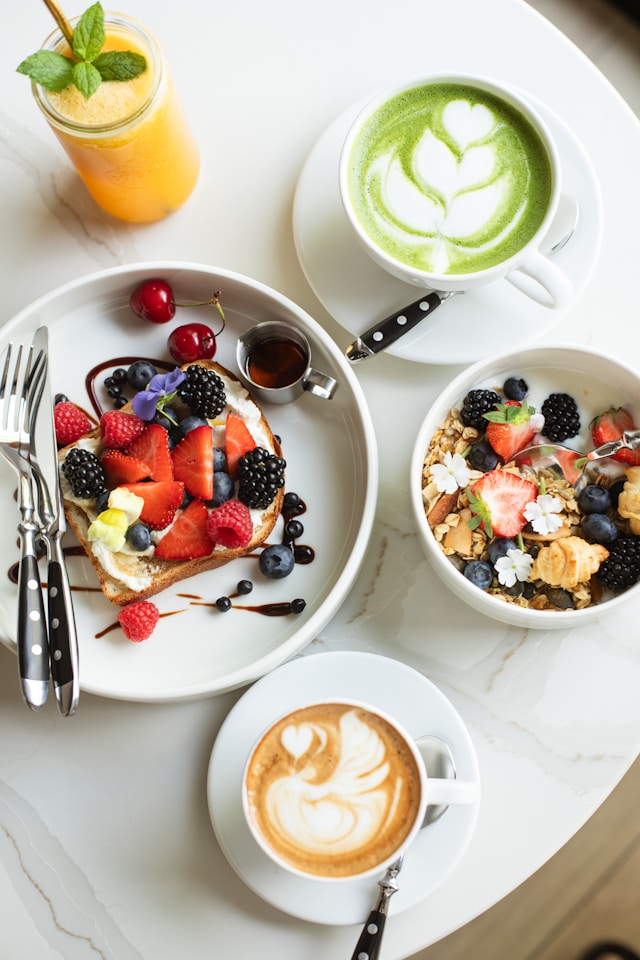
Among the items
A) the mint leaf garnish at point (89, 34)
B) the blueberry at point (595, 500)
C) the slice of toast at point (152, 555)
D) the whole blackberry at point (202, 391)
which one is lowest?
the slice of toast at point (152, 555)

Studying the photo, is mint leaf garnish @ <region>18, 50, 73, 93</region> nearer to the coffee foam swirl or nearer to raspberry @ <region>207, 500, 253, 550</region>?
raspberry @ <region>207, 500, 253, 550</region>

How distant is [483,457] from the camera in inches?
57.7

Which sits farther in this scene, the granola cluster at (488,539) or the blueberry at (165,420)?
the blueberry at (165,420)

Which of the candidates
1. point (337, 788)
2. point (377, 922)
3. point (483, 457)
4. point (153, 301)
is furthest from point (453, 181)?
point (377, 922)

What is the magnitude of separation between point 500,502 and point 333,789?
567 millimetres

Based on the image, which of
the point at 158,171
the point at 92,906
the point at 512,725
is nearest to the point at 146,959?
the point at 92,906

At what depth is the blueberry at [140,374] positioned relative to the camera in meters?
1.56

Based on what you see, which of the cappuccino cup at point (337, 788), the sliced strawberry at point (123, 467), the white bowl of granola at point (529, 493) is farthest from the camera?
the sliced strawberry at point (123, 467)

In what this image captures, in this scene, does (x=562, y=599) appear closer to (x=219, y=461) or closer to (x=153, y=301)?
(x=219, y=461)

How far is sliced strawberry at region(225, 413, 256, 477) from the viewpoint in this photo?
150 cm

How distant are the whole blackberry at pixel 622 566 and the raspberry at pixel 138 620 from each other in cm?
81

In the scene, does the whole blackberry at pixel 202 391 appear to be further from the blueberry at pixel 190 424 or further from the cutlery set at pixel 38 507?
the cutlery set at pixel 38 507

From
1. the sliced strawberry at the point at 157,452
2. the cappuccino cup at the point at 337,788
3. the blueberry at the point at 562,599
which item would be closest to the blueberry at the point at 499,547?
the blueberry at the point at 562,599

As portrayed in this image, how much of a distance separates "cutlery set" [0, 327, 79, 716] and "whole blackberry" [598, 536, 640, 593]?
0.93m
